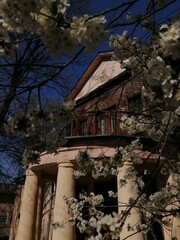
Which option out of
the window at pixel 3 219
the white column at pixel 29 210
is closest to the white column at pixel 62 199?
the white column at pixel 29 210

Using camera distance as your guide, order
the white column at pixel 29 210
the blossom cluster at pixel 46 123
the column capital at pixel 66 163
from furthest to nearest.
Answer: the white column at pixel 29 210, the column capital at pixel 66 163, the blossom cluster at pixel 46 123

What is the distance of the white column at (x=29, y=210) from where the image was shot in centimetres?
929

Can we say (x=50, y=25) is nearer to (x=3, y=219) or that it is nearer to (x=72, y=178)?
(x=72, y=178)

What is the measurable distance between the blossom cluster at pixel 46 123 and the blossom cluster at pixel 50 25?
2.21 ft

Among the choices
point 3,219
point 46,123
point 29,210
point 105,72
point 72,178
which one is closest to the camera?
point 46,123

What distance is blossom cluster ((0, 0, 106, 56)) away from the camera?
1926 millimetres

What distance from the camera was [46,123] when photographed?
2.67m

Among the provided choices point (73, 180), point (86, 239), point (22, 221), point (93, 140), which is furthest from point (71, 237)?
point (86, 239)

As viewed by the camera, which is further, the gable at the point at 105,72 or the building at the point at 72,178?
the gable at the point at 105,72

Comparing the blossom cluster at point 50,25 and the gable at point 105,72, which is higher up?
the gable at point 105,72

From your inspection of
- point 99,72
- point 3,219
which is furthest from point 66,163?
point 3,219

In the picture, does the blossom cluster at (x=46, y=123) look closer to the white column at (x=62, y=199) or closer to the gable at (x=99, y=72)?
the white column at (x=62, y=199)

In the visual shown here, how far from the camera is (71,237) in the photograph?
785cm

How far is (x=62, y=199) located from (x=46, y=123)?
20.2 feet
